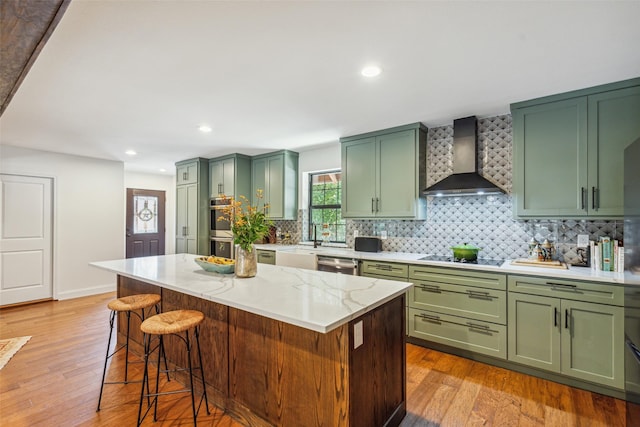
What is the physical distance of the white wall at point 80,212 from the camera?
4949 millimetres

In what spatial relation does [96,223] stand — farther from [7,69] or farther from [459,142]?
[459,142]

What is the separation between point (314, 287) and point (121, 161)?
18.1ft

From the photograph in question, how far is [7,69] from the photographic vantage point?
202 cm

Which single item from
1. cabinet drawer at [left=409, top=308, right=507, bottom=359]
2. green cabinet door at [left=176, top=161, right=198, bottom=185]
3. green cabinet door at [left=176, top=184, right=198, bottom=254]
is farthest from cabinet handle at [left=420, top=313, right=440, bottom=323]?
green cabinet door at [left=176, top=161, right=198, bottom=185]

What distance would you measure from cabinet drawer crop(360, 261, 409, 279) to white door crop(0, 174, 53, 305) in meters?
5.22

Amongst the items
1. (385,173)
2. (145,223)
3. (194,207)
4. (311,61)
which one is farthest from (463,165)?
(145,223)

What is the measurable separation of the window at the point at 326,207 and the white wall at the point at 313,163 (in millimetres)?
102

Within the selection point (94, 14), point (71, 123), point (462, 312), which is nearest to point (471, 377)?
point (462, 312)

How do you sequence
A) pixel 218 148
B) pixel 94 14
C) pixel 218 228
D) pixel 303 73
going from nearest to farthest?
pixel 94 14, pixel 303 73, pixel 218 148, pixel 218 228

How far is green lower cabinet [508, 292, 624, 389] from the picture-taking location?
230 centimetres

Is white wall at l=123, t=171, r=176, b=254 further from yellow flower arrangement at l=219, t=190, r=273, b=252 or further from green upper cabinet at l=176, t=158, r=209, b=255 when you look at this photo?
yellow flower arrangement at l=219, t=190, r=273, b=252

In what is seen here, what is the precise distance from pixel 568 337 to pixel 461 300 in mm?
823

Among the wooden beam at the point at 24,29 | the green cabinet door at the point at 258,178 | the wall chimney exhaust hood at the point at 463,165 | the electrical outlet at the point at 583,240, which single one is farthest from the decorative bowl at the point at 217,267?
the electrical outlet at the point at 583,240

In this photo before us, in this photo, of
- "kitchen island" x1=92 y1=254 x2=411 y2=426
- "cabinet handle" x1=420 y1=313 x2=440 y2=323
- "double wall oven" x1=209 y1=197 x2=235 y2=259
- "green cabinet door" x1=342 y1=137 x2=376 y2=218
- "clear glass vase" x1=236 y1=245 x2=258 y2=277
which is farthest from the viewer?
"double wall oven" x1=209 y1=197 x2=235 y2=259
